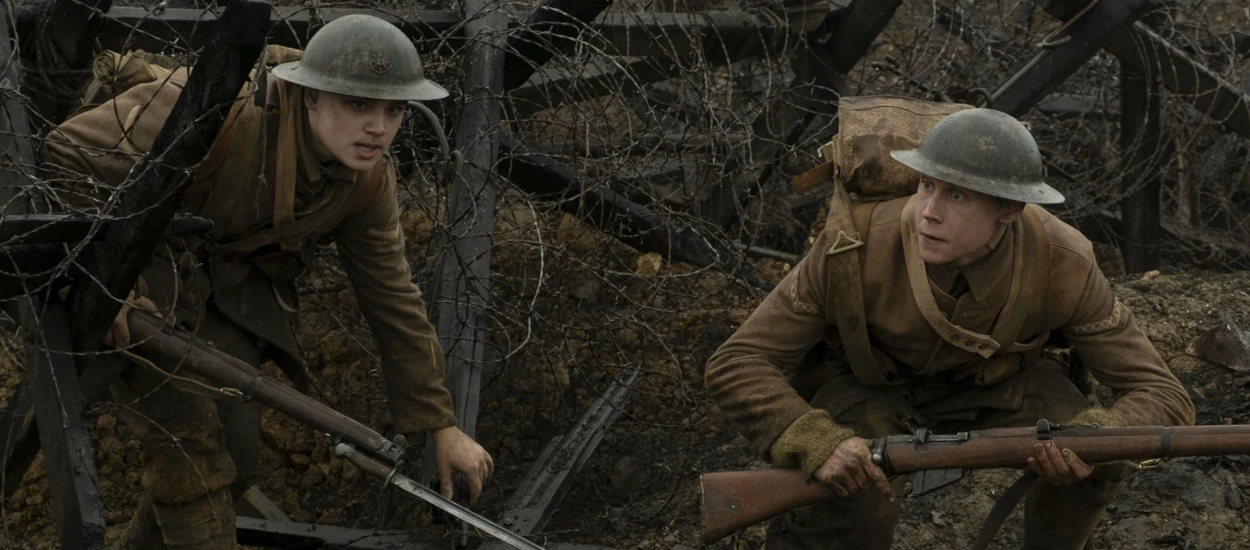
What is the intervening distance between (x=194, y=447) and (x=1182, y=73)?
4805 millimetres

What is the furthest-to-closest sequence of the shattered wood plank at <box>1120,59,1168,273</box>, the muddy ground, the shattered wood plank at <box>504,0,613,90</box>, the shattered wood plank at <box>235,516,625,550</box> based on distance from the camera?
the shattered wood plank at <box>1120,59,1168,273</box>, the shattered wood plank at <box>504,0,613,90</box>, the muddy ground, the shattered wood plank at <box>235,516,625,550</box>

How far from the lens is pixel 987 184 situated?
13.9 ft

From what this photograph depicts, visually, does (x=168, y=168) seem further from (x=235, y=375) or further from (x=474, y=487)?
(x=474, y=487)

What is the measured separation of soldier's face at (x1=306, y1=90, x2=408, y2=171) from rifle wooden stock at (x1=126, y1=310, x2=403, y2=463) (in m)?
0.66

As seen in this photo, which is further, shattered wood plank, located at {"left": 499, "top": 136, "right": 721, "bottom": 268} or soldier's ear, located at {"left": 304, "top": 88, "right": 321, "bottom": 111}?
shattered wood plank, located at {"left": 499, "top": 136, "right": 721, "bottom": 268}

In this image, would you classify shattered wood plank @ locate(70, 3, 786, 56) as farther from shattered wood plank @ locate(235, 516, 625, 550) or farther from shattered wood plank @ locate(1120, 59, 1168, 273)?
shattered wood plank @ locate(1120, 59, 1168, 273)

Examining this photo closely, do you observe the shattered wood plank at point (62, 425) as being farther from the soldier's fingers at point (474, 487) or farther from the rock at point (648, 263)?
the rock at point (648, 263)

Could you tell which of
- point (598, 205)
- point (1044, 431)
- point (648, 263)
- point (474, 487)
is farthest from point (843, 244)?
point (648, 263)

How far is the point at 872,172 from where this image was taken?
15.1 ft

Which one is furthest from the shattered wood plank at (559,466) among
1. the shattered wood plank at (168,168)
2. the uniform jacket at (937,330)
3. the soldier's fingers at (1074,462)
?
the soldier's fingers at (1074,462)

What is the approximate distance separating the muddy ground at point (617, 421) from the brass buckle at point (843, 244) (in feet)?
5.17

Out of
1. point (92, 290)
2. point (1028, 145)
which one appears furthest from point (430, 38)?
point (1028, 145)

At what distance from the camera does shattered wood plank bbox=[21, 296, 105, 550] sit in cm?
415

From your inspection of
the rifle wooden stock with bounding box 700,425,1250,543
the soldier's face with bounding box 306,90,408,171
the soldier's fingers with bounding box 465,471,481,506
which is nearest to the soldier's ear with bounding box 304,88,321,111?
the soldier's face with bounding box 306,90,408,171
